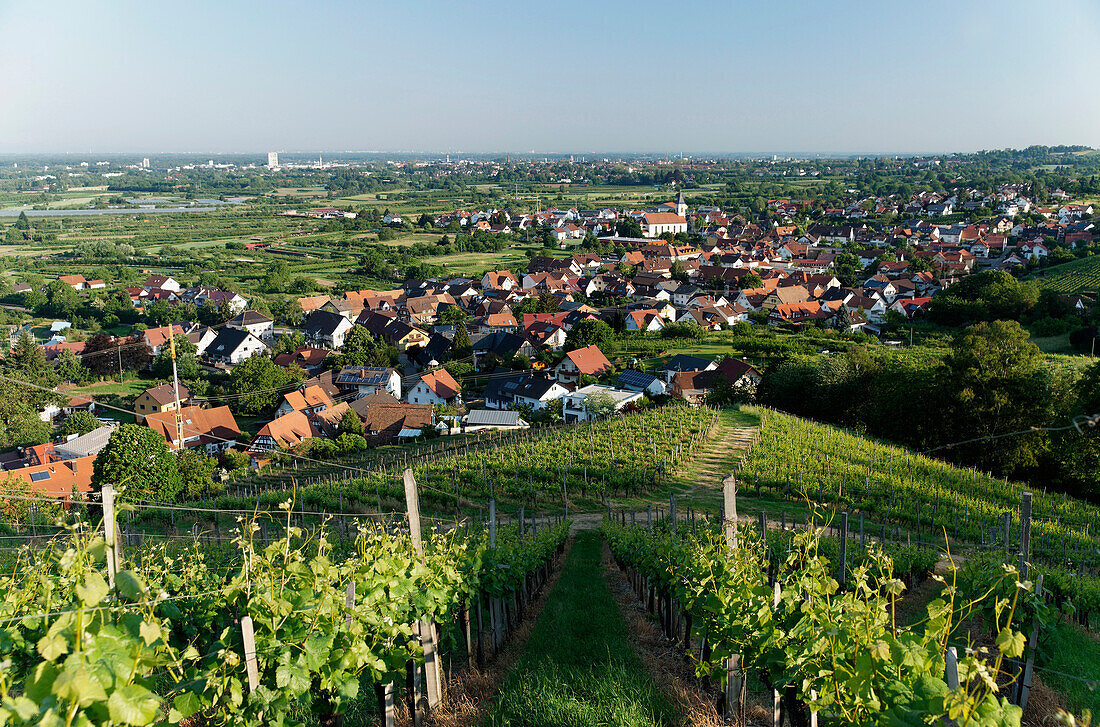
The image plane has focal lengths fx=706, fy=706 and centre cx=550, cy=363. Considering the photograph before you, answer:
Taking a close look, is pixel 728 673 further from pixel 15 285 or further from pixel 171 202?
pixel 171 202

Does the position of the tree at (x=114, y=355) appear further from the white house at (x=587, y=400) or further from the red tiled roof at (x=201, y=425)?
the white house at (x=587, y=400)

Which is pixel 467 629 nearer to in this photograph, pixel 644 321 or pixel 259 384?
pixel 259 384

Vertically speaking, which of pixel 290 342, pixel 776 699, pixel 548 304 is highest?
pixel 776 699

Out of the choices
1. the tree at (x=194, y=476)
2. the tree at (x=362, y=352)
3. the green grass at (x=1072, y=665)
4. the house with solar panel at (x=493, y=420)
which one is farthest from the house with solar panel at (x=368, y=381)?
the green grass at (x=1072, y=665)

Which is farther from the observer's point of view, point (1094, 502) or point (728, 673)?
point (1094, 502)

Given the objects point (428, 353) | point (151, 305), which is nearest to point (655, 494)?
point (428, 353)

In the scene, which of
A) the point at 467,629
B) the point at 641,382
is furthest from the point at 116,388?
the point at 467,629
